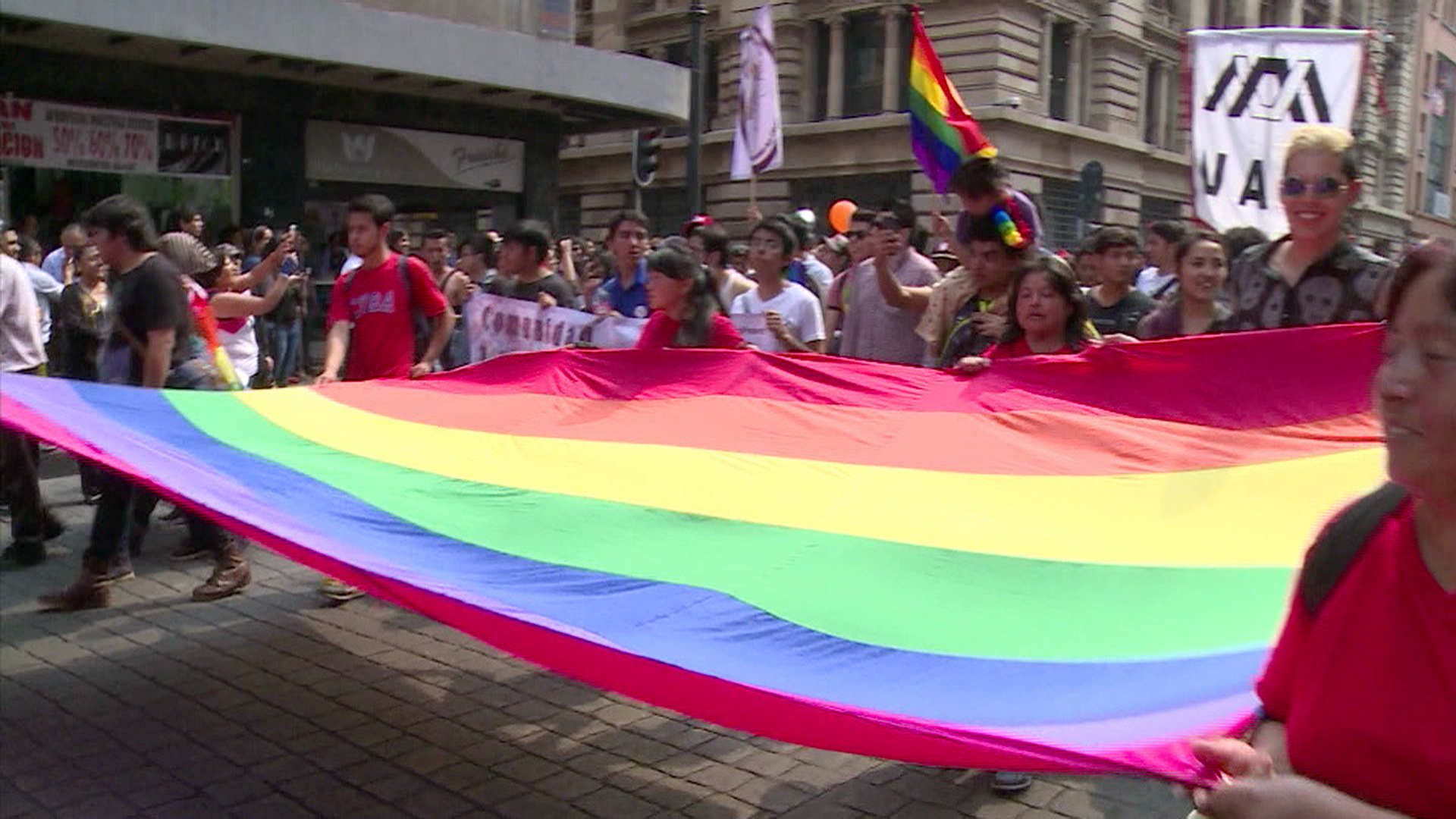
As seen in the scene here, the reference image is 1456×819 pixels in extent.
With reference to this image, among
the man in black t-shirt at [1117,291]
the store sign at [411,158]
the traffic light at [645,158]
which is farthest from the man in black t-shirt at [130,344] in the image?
the store sign at [411,158]

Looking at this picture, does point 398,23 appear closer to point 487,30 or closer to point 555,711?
point 487,30

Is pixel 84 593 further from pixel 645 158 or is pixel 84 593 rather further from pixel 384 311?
pixel 645 158

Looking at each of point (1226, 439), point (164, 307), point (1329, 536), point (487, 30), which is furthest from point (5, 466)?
point (487, 30)

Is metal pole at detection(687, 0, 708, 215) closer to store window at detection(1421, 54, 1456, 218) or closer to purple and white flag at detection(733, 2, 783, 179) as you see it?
purple and white flag at detection(733, 2, 783, 179)

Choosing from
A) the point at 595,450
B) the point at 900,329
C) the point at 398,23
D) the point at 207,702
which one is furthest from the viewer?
Result: the point at 398,23

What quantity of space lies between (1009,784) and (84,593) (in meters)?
4.53

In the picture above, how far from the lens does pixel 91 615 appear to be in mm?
5988

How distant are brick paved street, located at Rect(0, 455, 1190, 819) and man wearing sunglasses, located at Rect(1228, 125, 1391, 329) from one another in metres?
1.70

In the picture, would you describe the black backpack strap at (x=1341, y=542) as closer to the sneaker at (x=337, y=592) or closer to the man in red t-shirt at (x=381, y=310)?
the man in red t-shirt at (x=381, y=310)

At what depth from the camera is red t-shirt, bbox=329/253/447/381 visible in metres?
6.38

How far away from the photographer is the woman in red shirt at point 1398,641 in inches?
55.5

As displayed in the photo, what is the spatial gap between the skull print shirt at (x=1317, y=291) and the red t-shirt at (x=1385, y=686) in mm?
2743

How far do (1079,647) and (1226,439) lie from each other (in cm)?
158

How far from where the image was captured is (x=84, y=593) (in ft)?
19.7
